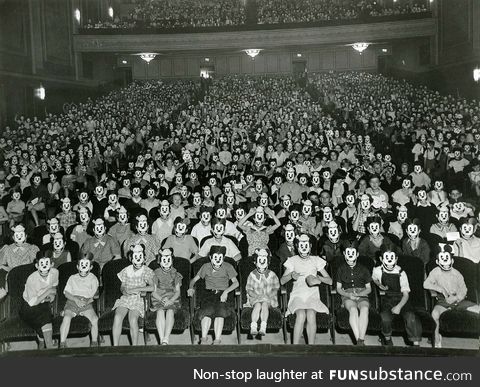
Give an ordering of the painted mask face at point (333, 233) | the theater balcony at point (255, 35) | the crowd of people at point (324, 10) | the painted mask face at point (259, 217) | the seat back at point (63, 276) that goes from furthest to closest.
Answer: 1. the crowd of people at point (324, 10)
2. the theater balcony at point (255, 35)
3. the painted mask face at point (259, 217)
4. the painted mask face at point (333, 233)
5. the seat back at point (63, 276)

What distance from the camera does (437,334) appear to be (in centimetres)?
479

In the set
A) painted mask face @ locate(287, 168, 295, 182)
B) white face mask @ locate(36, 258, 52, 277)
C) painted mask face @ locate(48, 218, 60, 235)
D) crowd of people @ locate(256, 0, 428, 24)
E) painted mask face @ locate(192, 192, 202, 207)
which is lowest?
white face mask @ locate(36, 258, 52, 277)

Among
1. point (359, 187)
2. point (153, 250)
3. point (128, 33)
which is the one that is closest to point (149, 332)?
point (153, 250)

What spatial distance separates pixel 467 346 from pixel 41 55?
18.5m

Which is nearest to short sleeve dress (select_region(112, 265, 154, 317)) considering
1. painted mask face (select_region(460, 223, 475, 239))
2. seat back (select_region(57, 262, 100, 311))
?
seat back (select_region(57, 262, 100, 311))

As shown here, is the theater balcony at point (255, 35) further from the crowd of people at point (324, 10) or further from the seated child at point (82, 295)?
the seated child at point (82, 295)

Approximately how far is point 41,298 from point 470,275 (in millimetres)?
4276

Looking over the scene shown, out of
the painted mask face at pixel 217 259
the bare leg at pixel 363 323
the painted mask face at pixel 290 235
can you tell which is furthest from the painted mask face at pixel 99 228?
the bare leg at pixel 363 323

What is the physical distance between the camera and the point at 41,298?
4918 mm

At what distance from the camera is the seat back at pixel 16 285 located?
511 centimetres

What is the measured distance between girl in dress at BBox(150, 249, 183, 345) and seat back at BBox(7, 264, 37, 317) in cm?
130

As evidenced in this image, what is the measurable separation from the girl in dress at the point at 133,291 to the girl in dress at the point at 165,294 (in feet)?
0.33

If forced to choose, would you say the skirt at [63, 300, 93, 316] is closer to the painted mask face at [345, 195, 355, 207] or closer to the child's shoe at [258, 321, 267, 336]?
the child's shoe at [258, 321, 267, 336]

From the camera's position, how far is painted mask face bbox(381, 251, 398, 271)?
4852 mm
